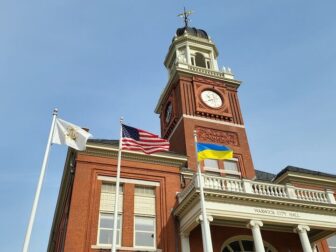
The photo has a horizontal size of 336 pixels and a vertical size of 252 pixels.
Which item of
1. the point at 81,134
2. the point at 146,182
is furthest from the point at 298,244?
the point at 81,134

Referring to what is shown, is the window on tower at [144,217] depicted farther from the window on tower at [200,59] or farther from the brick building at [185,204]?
the window on tower at [200,59]

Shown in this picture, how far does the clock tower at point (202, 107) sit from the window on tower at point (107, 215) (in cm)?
659

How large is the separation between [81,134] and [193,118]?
1563cm

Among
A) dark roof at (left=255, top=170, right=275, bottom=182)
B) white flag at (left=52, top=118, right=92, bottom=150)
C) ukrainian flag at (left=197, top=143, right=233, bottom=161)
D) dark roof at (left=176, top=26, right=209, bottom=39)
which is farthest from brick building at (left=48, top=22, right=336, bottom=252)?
dark roof at (left=176, top=26, right=209, bottom=39)

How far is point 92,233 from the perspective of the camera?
20.1 m

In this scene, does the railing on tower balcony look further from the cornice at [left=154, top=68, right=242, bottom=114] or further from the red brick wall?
the cornice at [left=154, top=68, right=242, bottom=114]

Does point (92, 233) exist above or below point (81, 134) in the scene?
below

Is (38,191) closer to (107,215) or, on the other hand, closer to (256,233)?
(107,215)

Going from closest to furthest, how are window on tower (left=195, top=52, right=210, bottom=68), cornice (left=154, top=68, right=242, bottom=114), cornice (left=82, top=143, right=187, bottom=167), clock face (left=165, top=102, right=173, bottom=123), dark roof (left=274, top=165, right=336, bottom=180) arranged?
cornice (left=82, top=143, right=187, bottom=167), dark roof (left=274, top=165, right=336, bottom=180), cornice (left=154, top=68, right=242, bottom=114), clock face (left=165, top=102, right=173, bottom=123), window on tower (left=195, top=52, right=210, bottom=68)

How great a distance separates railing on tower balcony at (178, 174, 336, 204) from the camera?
20719 mm

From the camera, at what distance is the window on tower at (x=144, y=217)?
20.9 metres

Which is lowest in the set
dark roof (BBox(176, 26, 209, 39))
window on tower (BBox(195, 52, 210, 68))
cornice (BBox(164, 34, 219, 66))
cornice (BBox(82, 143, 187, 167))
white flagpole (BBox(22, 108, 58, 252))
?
white flagpole (BBox(22, 108, 58, 252))

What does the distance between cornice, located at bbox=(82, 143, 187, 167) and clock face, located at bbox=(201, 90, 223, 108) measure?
8548 mm

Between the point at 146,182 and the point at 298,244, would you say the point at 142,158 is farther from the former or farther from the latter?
the point at 298,244
